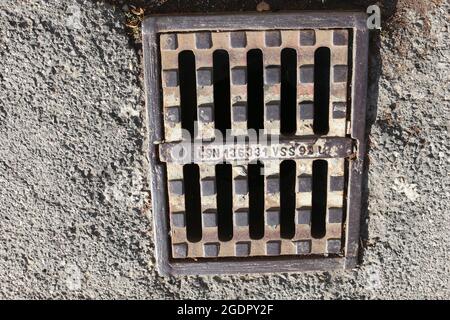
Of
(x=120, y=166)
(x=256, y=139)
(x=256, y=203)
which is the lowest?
(x=256, y=203)

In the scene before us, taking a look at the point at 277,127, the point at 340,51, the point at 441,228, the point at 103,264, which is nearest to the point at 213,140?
the point at 277,127

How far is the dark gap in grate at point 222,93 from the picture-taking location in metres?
1.78

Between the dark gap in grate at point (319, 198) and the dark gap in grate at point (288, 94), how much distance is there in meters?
0.16

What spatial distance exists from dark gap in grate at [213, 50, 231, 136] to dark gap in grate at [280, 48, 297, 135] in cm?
18

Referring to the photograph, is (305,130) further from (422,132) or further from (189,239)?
(189,239)

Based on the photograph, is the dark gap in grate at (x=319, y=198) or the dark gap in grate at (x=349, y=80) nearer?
the dark gap in grate at (x=349, y=80)

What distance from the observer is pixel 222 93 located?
1792 millimetres

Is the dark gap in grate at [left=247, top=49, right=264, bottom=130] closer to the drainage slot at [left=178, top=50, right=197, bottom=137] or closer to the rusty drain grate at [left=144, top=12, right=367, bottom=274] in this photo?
the rusty drain grate at [left=144, top=12, right=367, bottom=274]

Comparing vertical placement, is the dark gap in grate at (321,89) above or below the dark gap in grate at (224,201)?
above

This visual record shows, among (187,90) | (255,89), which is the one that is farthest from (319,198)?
(187,90)

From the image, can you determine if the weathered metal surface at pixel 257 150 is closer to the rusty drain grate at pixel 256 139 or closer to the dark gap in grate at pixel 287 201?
the rusty drain grate at pixel 256 139

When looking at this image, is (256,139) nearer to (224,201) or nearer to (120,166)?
(224,201)

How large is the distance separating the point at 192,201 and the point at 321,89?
1.87 ft

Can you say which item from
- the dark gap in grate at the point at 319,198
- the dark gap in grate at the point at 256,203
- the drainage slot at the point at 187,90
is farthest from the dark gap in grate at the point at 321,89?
the drainage slot at the point at 187,90
